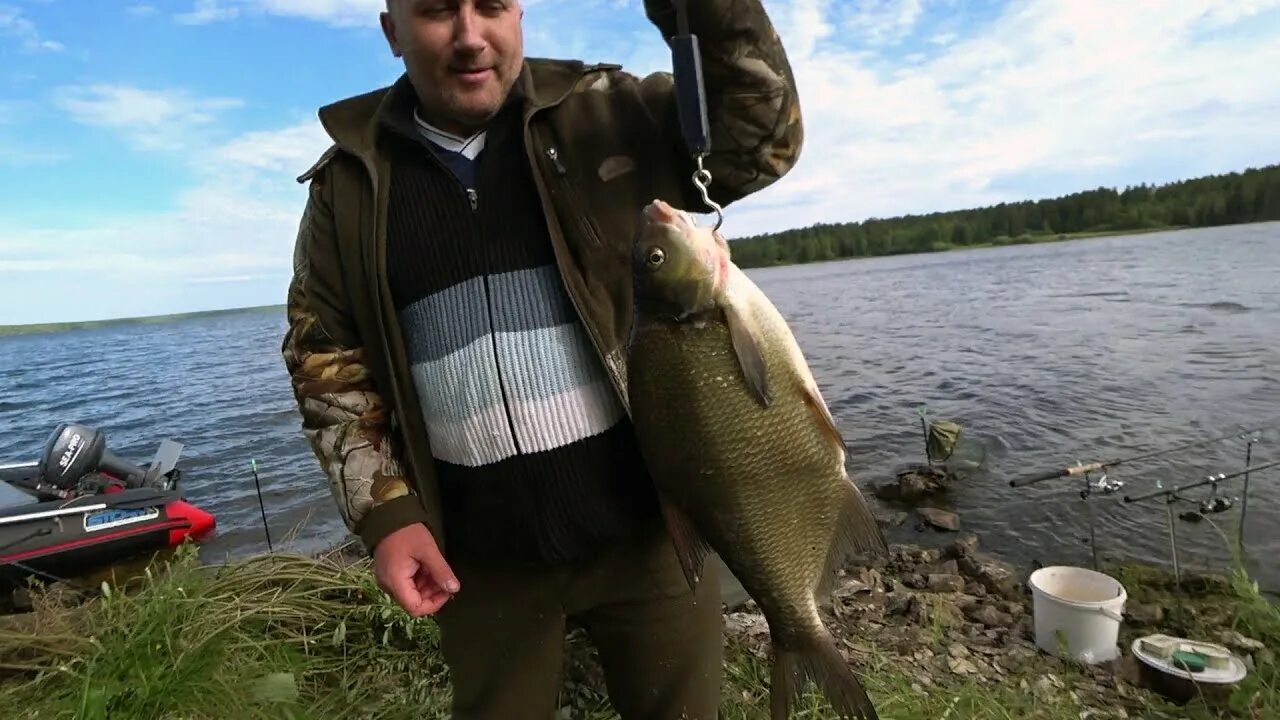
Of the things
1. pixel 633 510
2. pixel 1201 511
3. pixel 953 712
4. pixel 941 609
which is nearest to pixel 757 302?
pixel 633 510

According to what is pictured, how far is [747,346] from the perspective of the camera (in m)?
1.88

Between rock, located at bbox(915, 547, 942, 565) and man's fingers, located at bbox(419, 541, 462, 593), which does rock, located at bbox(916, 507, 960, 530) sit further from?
man's fingers, located at bbox(419, 541, 462, 593)

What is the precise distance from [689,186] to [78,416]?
2637cm

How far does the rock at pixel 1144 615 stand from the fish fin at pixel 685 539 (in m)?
6.23

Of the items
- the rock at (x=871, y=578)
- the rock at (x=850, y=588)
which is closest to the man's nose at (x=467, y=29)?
the rock at (x=850, y=588)

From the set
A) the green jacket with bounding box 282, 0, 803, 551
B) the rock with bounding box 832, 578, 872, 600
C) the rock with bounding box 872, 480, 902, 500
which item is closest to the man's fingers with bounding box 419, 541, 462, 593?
the green jacket with bounding box 282, 0, 803, 551

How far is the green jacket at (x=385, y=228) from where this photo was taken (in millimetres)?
2107

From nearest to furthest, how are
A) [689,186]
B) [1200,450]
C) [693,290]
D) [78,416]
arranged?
[693,290] < [689,186] < [1200,450] < [78,416]

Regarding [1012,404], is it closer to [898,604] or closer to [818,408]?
[898,604]

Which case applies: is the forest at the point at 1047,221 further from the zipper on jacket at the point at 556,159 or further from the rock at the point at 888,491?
the zipper on jacket at the point at 556,159

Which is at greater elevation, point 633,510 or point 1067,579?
point 633,510

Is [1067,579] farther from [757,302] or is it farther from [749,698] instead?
[757,302]

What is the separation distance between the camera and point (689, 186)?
7.20 ft

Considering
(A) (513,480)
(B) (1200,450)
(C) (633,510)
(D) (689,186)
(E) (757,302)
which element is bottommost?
(B) (1200,450)
